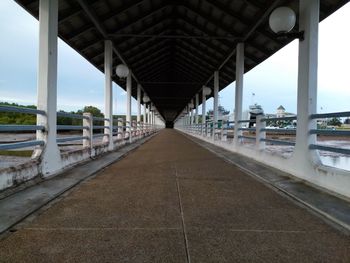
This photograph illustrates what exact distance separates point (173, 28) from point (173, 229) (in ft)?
40.4

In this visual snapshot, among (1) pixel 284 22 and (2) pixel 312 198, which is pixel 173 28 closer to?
(1) pixel 284 22

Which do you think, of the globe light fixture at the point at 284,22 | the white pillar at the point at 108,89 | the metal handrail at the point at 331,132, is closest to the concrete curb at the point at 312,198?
A: the metal handrail at the point at 331,132

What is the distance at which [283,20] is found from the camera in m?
5.84

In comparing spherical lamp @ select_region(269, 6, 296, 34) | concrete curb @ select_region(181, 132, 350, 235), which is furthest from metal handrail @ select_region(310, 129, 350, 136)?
spherical lamp @ select_region(269, 6, 296, 34)

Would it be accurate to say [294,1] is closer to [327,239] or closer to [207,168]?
[207,168]

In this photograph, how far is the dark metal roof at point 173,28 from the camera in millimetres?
8312

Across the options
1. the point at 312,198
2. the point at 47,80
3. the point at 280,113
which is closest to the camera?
the point at 312,198

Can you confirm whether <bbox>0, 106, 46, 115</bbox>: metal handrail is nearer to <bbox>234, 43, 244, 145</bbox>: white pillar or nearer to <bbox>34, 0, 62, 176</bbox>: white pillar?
<bbox>34, 0, 62, 176</bbox>: white pillar

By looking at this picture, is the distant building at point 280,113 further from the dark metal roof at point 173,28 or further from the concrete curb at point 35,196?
the concrete curb at point 35,196

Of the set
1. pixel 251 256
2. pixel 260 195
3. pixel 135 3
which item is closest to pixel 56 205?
pixel 251 256

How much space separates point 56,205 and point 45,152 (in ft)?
5.81

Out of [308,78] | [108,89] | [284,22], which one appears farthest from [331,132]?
[108,89]

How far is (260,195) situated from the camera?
445cm

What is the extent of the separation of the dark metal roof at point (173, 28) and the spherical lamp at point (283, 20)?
1.18 meters
